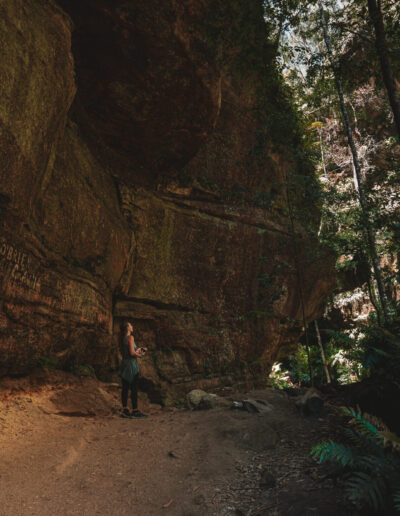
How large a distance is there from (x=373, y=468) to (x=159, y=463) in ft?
8.31

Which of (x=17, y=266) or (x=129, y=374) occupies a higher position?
(x=17, y=266)

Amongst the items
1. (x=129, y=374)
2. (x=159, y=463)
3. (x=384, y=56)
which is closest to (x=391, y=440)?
(x=159, y=463)

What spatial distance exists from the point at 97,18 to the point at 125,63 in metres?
1.07

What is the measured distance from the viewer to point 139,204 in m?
10.3

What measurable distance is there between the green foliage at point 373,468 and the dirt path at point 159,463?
0.27 m

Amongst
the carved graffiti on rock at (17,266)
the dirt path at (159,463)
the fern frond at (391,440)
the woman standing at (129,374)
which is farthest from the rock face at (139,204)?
the fern frond at (391,440)

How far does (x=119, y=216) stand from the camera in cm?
942

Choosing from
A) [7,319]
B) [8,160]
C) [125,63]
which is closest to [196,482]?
[7,319]

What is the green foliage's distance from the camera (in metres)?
2.30

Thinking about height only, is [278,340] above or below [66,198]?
below

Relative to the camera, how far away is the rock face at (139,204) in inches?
Answer: 211

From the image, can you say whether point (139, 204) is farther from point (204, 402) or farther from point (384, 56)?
point (384, 56)

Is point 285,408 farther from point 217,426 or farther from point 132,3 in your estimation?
point 132,3

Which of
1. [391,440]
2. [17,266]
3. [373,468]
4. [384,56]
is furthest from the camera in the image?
[384,56]
